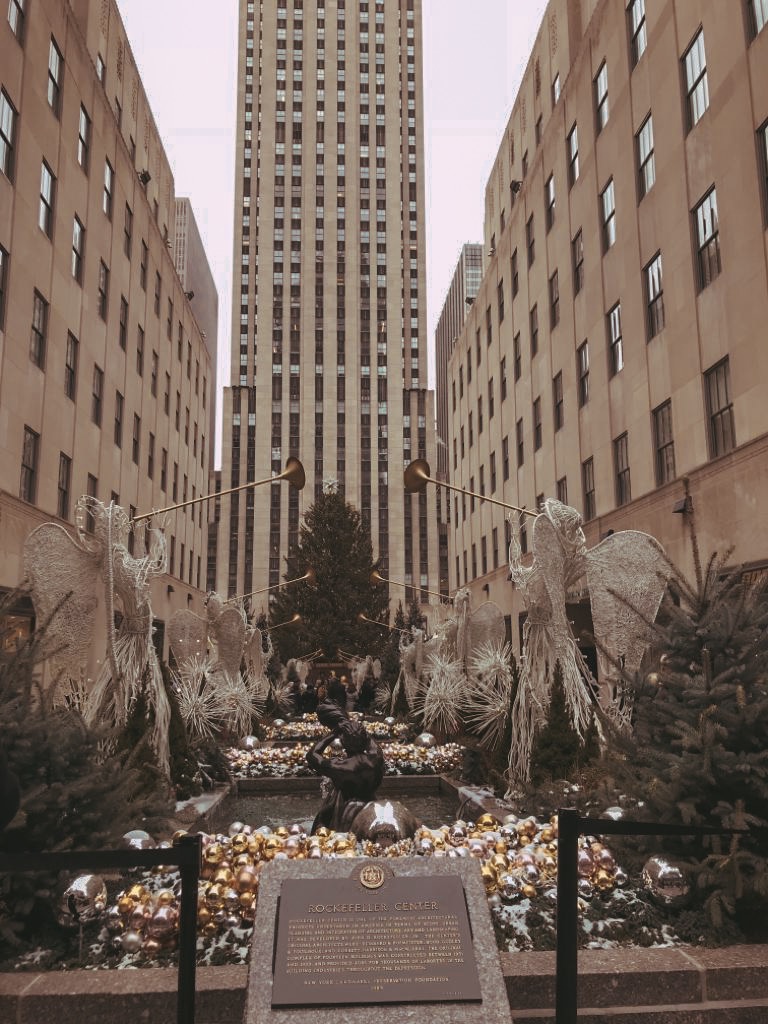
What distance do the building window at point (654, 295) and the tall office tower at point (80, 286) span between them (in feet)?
52.6

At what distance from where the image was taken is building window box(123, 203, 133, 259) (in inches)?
1246

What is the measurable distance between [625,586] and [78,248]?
71.7ft

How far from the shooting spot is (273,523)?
91.6 meters

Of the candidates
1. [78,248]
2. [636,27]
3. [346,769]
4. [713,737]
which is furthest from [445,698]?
[636,27]

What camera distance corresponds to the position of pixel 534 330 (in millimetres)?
32875

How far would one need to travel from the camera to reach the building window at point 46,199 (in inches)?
878

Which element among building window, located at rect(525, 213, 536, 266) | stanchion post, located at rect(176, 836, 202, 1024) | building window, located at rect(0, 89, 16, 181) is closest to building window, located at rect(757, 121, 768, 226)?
stanchion post, located at rect(176, 836, 202, 1024)

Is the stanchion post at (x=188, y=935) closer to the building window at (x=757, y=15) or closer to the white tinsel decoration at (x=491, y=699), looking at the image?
the white tinsel decoration at (x=491, y=699)

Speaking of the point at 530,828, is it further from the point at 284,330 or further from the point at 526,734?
the point at 284,330

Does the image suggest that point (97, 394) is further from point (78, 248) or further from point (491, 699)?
point (491, 699)

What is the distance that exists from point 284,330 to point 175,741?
281 ft

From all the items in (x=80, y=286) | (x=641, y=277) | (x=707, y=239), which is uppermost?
(x=80, y=286)

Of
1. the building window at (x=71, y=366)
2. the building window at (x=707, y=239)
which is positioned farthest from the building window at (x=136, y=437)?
the building window at (x=707, y=239)

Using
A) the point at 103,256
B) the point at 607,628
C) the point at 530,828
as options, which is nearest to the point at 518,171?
the point at 103,256
